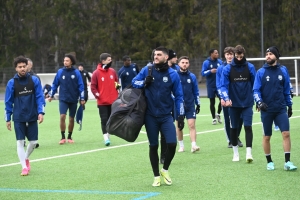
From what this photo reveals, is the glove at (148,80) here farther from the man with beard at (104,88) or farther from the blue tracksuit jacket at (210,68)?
the blue tracksuit jacket at (210,68)

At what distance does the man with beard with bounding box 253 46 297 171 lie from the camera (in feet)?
37.7

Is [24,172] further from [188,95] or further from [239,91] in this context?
[188,95]

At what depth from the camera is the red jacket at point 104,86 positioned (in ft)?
53.7

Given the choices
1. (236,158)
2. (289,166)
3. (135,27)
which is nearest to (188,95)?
(236,158)

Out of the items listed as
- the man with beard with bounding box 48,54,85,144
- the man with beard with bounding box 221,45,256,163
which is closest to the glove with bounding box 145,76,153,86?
the man with beard with bounding box 221,45,256,163

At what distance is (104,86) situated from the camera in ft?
54.0

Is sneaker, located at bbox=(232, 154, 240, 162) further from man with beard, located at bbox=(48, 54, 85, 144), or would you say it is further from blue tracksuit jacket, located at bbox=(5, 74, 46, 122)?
man with beard, located at bbox=(48, 54, 85, 144)

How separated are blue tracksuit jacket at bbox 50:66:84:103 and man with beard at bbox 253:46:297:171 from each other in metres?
6.29

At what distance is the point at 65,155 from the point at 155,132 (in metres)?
4.67

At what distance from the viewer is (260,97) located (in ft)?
37.9

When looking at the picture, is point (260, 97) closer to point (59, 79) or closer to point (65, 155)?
point (65, 155)

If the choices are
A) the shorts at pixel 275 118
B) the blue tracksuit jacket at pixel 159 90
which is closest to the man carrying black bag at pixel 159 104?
the blue tracksuit jacket at pixel 159 90

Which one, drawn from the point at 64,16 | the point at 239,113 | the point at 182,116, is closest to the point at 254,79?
the point at 239,113

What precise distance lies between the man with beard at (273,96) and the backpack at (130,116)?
6.96ft
